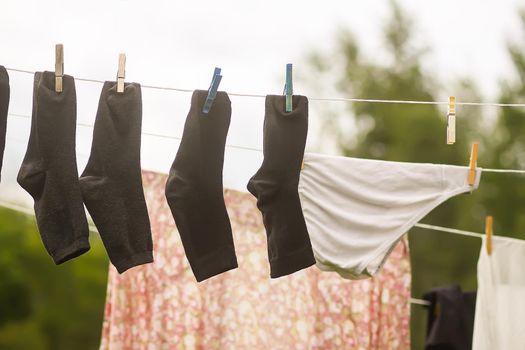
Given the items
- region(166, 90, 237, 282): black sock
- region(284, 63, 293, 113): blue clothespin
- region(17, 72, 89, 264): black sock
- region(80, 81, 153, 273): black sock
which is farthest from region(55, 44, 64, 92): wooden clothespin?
region(284, 63, 293, 113): blue clothespin

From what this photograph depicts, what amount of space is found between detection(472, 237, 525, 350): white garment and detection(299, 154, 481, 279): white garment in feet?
2.46

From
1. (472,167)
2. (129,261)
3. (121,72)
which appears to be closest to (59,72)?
(121,72)

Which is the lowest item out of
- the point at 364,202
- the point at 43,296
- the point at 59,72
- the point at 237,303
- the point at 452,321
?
the point at 43,296

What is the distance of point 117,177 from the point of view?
2.42 metres

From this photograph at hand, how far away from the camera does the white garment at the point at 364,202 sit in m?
2.93

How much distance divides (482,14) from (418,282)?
10.1 feet

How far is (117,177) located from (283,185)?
516 millimetres

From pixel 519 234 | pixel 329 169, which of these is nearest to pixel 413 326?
pixel 519 234

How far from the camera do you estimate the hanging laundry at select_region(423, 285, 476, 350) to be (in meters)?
3.99

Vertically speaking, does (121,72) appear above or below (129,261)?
above

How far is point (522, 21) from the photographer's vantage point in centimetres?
869

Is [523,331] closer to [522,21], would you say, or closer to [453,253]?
[453,253]

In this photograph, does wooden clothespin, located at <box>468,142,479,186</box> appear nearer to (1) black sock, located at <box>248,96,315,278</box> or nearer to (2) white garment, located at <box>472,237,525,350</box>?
(1) black sock, located at <box>248,96,315,278</box>

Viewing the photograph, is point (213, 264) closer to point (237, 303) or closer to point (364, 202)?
point (364, 202)
